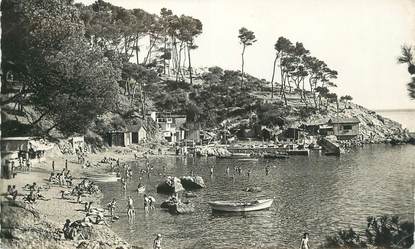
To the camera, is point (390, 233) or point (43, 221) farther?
point (390, 233)

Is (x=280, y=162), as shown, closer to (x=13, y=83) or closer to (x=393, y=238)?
(x=393, y=238)

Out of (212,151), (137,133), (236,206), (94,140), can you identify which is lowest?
(236,206)

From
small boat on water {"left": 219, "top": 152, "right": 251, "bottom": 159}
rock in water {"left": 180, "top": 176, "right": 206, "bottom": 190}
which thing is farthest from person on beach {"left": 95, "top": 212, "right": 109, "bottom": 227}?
small boat on water {"left": 219, "top": 152, "right": 251, "bottom": 159}

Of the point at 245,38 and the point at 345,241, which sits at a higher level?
the point at 245,38

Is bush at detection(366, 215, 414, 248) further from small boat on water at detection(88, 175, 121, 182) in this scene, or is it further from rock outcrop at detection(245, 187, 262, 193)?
small boat on water at detection(88, 175, 121, 182)

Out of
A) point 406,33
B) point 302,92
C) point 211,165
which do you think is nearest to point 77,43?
point 406,33

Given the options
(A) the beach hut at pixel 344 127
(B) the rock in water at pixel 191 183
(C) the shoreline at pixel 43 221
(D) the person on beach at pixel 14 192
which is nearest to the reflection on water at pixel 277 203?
(B) the rock in water at pixel 191 183

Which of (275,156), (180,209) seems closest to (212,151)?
(275,156)

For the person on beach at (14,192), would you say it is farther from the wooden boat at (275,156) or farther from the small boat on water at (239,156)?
the wooden boat at (275,156)

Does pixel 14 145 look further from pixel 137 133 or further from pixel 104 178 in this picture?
pixel 137 133
